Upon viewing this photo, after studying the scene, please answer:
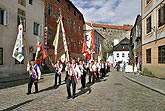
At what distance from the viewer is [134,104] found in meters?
8.65

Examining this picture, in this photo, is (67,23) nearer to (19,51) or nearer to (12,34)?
(12,34)

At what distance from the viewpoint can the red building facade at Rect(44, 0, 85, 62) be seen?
105 ft

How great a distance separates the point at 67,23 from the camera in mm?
40594

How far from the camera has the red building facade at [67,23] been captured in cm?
3203

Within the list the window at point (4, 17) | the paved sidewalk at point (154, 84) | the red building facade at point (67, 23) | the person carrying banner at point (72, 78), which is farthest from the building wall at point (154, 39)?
the window at point (4, 17)

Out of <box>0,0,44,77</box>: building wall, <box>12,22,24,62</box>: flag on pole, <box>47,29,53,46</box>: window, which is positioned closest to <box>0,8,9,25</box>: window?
<box>0,0,44,77</box>: building wall

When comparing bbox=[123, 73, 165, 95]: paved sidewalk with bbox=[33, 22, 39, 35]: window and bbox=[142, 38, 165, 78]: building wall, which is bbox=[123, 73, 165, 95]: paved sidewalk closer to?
bbox=[142, 38, 165, 78]: building wall

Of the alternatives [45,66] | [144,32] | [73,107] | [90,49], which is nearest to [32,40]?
[45,66]

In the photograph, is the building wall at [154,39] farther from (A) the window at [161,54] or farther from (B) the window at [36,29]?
(B) the window at [36,29]

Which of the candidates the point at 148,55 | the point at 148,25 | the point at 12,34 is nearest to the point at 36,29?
the point at 12,34

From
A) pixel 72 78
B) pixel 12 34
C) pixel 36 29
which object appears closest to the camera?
pixel 72 78

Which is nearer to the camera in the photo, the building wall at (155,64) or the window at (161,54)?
the window at (161,54)

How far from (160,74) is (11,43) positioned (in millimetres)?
13811

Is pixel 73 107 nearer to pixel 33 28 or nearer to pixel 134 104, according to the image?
pixel 134 104
